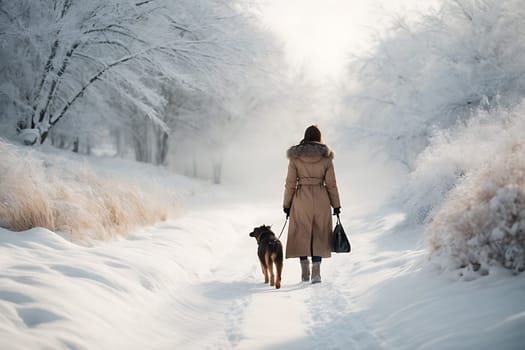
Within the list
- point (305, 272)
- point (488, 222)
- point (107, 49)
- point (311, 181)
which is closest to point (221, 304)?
point (305, 272)

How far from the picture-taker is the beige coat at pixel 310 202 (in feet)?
18.5

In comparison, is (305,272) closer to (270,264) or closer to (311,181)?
(270,264)

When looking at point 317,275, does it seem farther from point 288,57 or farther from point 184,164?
point 184,164

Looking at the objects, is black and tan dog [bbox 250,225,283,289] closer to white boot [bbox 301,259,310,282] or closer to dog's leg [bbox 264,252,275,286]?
dog's leg [bbox 264,252,275,286]

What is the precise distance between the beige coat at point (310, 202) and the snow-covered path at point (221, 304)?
58 centimetres

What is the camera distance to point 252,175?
3397 centimetres

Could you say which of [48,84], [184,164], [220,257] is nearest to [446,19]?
[220,257]

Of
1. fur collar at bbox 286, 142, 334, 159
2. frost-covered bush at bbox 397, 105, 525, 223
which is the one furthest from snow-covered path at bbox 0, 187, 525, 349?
frost-covered bush at bbox 397, 105, 525, 223

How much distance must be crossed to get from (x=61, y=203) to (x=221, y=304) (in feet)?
9.82

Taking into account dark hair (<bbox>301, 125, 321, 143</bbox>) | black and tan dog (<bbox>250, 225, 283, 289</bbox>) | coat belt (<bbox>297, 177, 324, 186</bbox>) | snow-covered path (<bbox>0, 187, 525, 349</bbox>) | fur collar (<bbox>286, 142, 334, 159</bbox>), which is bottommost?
snow-covered path (<bbox>0, 187, 525, 349</bbox>)

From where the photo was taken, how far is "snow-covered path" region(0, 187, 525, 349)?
276 centimetres

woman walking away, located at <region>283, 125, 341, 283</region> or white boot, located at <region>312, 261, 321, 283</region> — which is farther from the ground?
woman walking away, located at <region>283, 125, 341, 283</region>

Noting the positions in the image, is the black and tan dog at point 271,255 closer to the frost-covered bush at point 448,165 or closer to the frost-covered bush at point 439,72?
the frost-covered bush at point 448,165

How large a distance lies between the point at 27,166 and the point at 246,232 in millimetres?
6746
